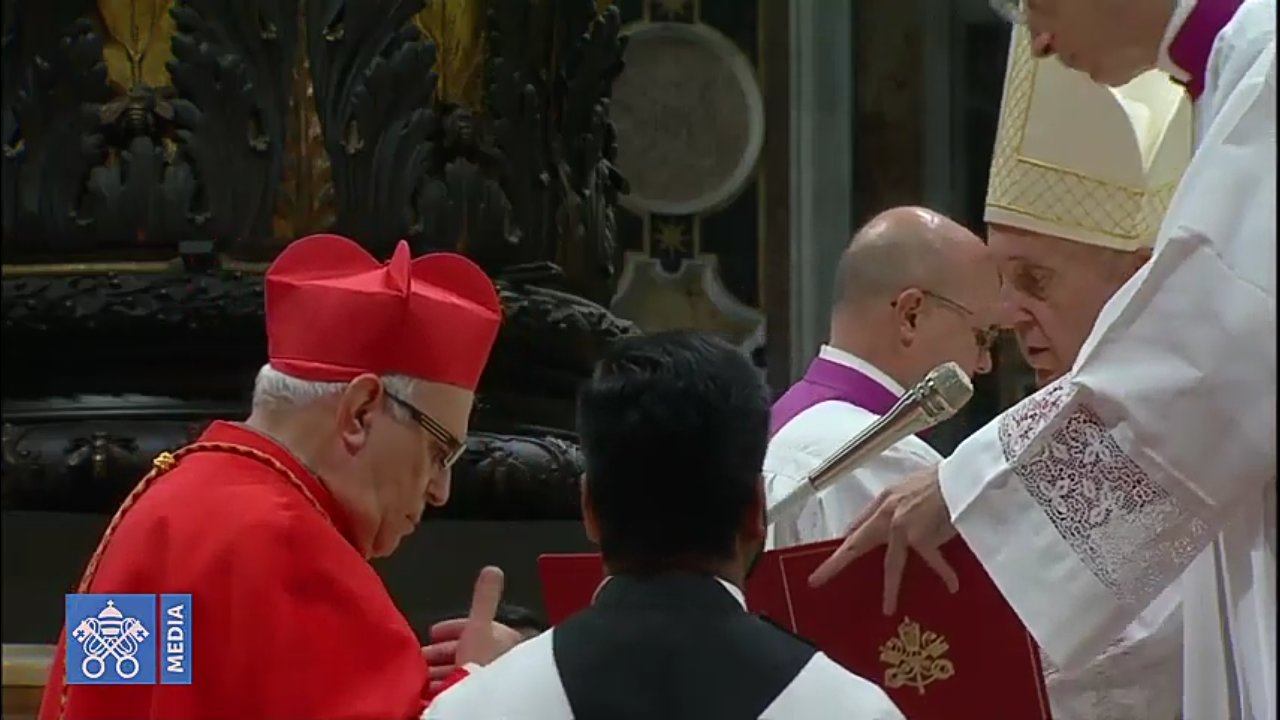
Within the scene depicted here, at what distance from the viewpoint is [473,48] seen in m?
4.65

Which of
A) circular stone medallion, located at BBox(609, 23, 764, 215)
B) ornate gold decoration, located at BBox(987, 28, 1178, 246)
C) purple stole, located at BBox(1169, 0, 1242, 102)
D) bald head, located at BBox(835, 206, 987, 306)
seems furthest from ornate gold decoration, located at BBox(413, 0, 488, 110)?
circular stone medallion, located at BBox(609, 23, 764, 215)

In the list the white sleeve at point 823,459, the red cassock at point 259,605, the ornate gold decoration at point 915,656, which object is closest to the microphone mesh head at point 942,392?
the ornate gold decoration at point 915,656

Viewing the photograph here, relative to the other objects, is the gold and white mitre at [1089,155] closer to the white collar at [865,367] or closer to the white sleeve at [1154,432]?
the white collar at [865,367]

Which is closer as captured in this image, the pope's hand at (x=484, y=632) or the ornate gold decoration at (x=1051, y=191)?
the pope's hand at (x=484, y=632)

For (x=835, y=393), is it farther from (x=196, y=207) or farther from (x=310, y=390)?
(x=310, y=390)

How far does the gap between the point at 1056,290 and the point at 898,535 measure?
109 centimetres

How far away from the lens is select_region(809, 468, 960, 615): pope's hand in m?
3.01

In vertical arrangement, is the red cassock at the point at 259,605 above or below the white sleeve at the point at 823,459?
above

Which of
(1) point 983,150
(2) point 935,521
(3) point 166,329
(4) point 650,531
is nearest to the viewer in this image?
(4) point 650,531

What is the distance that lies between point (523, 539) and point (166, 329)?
31.3 inches

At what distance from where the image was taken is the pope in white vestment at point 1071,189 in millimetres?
3951

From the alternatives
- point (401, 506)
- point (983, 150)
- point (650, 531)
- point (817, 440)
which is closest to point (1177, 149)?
point (817, 440)

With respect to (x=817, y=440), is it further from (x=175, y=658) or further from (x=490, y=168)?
(x=175, y=658)

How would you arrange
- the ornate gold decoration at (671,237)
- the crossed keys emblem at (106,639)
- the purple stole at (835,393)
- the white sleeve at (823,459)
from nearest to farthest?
1. the crossed keys emblem at (106,639)
2. the white sleeve at (823,459)
3. the purple stole at (835,393)
4. the ornate gold decoration at (671,237)
